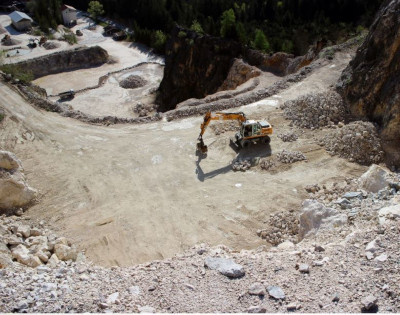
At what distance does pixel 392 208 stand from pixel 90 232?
11283 millimetres

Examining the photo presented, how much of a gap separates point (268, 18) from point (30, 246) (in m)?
45.2

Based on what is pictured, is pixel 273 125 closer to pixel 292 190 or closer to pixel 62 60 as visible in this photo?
pixel 292 190

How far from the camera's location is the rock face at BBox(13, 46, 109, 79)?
4772cm

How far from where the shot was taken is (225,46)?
36625 mm

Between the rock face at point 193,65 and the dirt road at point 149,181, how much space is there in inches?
539

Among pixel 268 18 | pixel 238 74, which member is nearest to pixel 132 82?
pixel 238 74

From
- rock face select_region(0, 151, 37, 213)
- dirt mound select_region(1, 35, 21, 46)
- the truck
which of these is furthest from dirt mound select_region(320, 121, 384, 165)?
dirt mound select_region(1, 35, 21, 46)

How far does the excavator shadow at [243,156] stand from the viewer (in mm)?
18922

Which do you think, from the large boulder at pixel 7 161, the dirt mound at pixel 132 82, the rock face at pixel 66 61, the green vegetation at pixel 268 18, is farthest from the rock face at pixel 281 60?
the rock face at pixel 66 61

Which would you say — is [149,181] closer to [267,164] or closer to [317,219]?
[267,164]

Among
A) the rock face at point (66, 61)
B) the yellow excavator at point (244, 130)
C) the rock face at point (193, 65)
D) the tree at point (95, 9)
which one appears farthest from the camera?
the tree at point (95, 9)

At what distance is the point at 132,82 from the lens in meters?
43.7

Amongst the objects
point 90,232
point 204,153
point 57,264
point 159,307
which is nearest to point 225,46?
point 204,153

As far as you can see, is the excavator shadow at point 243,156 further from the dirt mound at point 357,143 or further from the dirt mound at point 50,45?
the dirt mound at point 50,45
